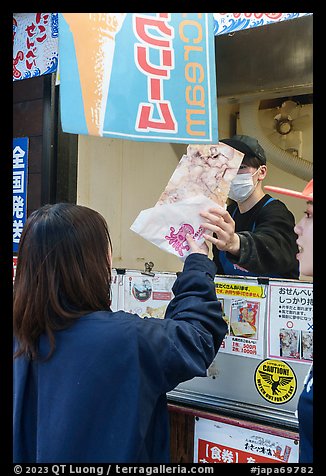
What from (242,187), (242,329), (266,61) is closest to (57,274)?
(242,329)

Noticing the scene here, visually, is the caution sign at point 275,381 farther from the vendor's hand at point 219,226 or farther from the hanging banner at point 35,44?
the hanging banner at point 35,44

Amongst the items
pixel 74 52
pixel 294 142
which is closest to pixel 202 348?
pixel 74 52

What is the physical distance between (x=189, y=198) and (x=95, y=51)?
0.84 meters

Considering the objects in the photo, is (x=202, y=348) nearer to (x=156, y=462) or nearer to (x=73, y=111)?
(x=156, y=462)

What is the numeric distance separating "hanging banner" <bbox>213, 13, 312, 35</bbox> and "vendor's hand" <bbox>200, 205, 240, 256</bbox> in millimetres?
998

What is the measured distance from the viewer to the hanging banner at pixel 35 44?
2.88 meters

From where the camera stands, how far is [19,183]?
3225 millimetres

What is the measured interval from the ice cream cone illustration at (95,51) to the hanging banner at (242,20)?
0.56 m

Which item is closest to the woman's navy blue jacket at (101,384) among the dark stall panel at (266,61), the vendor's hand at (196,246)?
the vendor's hand at (196,246)

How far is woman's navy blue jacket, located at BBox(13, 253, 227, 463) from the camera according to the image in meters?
1.53

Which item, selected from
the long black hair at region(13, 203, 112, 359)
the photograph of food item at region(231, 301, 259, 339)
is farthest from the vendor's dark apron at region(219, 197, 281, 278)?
the long black hair at region(13, 203, 112, 359)

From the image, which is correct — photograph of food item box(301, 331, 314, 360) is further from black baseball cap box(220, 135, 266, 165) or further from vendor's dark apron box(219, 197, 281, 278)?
black baseball cap box(220, 135, 266, 165)

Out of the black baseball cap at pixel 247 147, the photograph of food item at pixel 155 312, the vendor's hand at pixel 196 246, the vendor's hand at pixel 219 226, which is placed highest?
the black baseball cap at pixel 247 147
